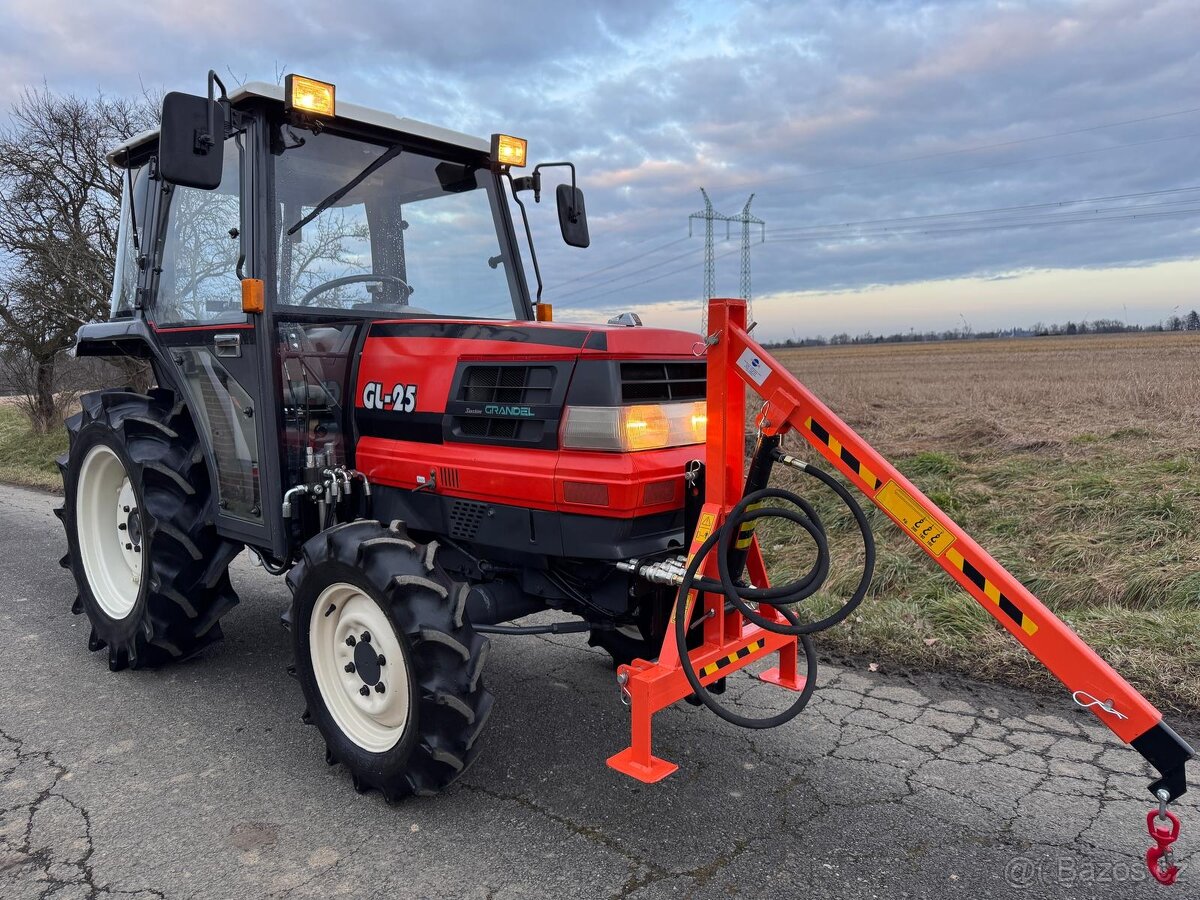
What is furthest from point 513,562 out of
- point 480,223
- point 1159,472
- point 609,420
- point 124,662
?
point 1159,472

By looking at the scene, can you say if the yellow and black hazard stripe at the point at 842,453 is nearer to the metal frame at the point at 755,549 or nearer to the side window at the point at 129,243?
the metal frame at the point at 755,549

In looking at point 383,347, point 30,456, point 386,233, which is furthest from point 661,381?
point 30,456

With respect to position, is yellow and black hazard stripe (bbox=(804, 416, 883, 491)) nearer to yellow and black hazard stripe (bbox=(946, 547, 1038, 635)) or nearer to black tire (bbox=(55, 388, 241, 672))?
yellow and black hazard stripe (bbox=(946, 547, 1038, 635))

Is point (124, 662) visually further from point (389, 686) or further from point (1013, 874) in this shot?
point (1013, 874)

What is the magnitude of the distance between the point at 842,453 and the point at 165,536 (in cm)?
301

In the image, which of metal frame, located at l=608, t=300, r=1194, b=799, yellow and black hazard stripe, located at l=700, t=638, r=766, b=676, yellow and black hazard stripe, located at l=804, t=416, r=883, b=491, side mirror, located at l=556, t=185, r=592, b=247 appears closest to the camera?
metal frame, located at l=608, t=300, r=1194, b=799

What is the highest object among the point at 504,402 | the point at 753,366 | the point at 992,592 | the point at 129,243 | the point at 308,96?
the point at 308,96

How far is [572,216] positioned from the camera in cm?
433

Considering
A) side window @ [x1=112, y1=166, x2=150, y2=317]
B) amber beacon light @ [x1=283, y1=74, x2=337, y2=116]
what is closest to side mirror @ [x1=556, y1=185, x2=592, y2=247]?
amber beacon light @ [x1=283, y1=74, x2=337, y2=116]

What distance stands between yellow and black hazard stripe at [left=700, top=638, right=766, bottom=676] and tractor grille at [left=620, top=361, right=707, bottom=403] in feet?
2.99

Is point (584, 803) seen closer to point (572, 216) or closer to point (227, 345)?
point (227, 345)

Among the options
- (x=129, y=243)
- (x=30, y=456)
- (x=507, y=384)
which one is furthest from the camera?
(x=30, y=456)

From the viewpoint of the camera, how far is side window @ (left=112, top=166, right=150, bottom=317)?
4387 millimetres

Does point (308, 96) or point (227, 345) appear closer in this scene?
point (308, 96)
